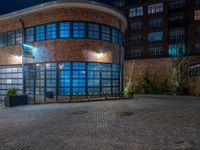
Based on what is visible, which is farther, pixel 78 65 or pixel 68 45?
pixel 78 65

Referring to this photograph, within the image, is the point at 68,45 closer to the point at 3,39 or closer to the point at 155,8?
the point at 3,39

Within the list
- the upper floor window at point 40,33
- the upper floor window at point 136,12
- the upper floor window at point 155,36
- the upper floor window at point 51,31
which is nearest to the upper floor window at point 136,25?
the upper floor window at point 136,12

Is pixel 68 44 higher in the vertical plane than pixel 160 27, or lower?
lower

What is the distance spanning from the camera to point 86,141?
18.9ft

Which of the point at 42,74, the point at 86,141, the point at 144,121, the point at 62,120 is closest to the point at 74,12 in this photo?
the point at 42,74

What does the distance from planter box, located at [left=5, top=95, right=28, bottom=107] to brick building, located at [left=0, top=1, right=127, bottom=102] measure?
1158 mm

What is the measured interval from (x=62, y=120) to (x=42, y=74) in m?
8.54

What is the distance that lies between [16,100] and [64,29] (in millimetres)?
7862

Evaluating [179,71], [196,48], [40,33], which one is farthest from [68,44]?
[196,48]

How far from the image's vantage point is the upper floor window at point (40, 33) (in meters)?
16.2

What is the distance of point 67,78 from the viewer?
1531 centimetres

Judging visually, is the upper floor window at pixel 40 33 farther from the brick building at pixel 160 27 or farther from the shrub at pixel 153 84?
the brick building at pixel 160 27

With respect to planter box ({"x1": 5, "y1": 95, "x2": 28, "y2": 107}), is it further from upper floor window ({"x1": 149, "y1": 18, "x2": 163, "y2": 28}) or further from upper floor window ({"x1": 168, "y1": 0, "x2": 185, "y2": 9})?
upper floor window ({"x1": 168, "y1": 0, "x2": 185, "y2": 9})

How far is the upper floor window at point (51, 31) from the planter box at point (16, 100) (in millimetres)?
6166
